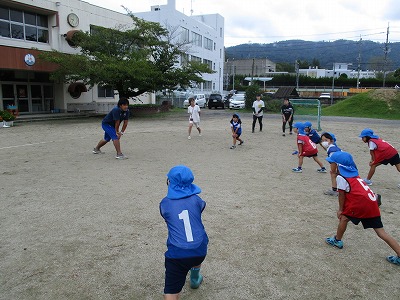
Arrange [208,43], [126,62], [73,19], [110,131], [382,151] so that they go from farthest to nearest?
[208,43] → [73,19] → [126,62] → [110,131] → [382,151]

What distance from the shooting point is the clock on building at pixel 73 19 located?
2286 centimetres

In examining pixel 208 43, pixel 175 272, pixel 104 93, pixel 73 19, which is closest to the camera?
pixel 175 272

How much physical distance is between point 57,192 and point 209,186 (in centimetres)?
281

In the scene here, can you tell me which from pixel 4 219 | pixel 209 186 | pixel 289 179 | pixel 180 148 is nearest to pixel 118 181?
pixel 209 186

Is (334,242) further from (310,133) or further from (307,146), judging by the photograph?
Answer: (310,133)

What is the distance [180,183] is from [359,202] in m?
2.16

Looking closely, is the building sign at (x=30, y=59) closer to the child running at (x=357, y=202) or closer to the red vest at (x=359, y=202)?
the child running at (x=357, y=202)

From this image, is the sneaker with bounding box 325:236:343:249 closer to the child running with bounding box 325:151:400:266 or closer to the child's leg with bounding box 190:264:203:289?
the child running with bounding box 325:151:400:266

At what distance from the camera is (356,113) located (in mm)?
27828

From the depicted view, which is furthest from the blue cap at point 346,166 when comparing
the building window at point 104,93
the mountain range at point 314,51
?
the mountain range at point 314,51

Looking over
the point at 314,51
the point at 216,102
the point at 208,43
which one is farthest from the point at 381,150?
the point at 314,51

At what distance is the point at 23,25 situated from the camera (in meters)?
20.9

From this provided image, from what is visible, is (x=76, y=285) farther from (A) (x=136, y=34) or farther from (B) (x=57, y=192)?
(A) (x=136, y=34)

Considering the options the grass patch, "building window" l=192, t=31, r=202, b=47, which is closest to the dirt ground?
the grass patch
